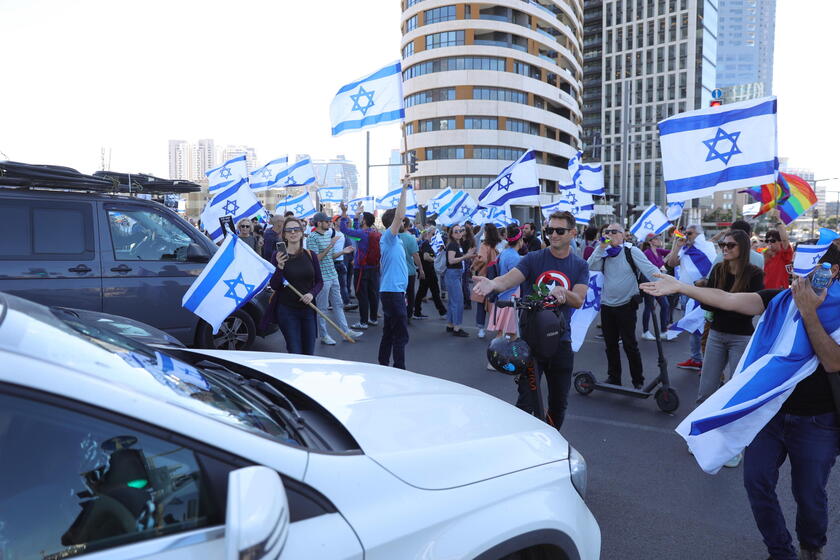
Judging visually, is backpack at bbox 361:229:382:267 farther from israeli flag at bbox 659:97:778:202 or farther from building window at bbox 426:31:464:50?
building window at bbox 426:31:464:50

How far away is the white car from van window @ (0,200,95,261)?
465 cm

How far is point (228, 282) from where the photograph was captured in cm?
570

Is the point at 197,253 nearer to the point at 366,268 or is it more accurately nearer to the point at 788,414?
the point at 366,268

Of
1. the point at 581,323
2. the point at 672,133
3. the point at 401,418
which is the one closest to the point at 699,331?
the point at 581,323

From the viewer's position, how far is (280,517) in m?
1.23

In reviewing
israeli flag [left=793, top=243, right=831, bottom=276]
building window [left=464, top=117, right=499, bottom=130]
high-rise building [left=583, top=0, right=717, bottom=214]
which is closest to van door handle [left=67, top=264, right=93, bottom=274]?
israeli flag [left=793, top=243, right=831, bottom=276]

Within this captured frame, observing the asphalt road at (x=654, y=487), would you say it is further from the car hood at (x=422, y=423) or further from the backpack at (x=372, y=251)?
the backpack at (x=372, y=251)

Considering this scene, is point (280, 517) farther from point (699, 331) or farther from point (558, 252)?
point (699, 331)

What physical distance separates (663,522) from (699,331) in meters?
4.22

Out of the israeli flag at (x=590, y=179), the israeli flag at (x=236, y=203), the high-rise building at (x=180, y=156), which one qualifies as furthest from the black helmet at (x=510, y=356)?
the high-rise building at (x=180, y=156)

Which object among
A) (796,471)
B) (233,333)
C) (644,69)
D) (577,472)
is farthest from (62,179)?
(644,69)

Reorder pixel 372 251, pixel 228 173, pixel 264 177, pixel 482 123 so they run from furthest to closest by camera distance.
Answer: pixel 482 123, pixel 264 177, pixel 228 173, pixel 372 251

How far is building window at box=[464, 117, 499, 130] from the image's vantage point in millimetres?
65125

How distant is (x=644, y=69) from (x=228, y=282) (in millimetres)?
103164
